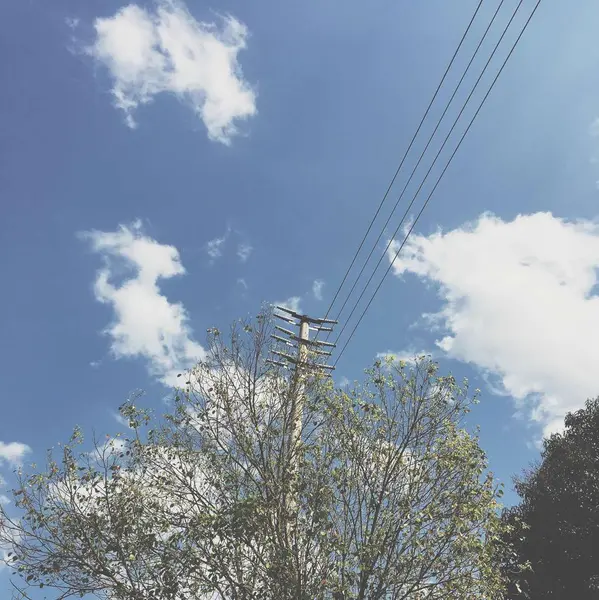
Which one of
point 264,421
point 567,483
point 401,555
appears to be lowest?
point 401,555

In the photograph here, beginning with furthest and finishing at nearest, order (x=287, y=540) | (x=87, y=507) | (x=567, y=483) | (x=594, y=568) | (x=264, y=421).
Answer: (x=567, y=483)
(x=594, y=568)
(x=264, y=421)
(x=87, y=507)
(x=287, y=540)

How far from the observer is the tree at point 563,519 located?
17281mm

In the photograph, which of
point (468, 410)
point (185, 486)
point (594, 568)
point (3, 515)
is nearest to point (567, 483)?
point (594, 568)

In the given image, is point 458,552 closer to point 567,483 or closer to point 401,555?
point 401,555

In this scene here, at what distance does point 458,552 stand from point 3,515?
8.57 metres

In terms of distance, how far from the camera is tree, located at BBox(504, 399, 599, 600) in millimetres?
17281

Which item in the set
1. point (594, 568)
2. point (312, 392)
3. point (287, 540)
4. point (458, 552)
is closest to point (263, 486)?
point (287, 540)

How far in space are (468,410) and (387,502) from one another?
8.52 ft

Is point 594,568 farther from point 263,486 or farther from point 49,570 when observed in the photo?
point 49,570

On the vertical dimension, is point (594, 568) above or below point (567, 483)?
below

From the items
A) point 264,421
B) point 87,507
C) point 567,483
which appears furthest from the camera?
point 567,483

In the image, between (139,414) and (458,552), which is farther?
(139,414)

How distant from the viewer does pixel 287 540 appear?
29.5 ft

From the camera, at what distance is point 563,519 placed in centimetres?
1848
